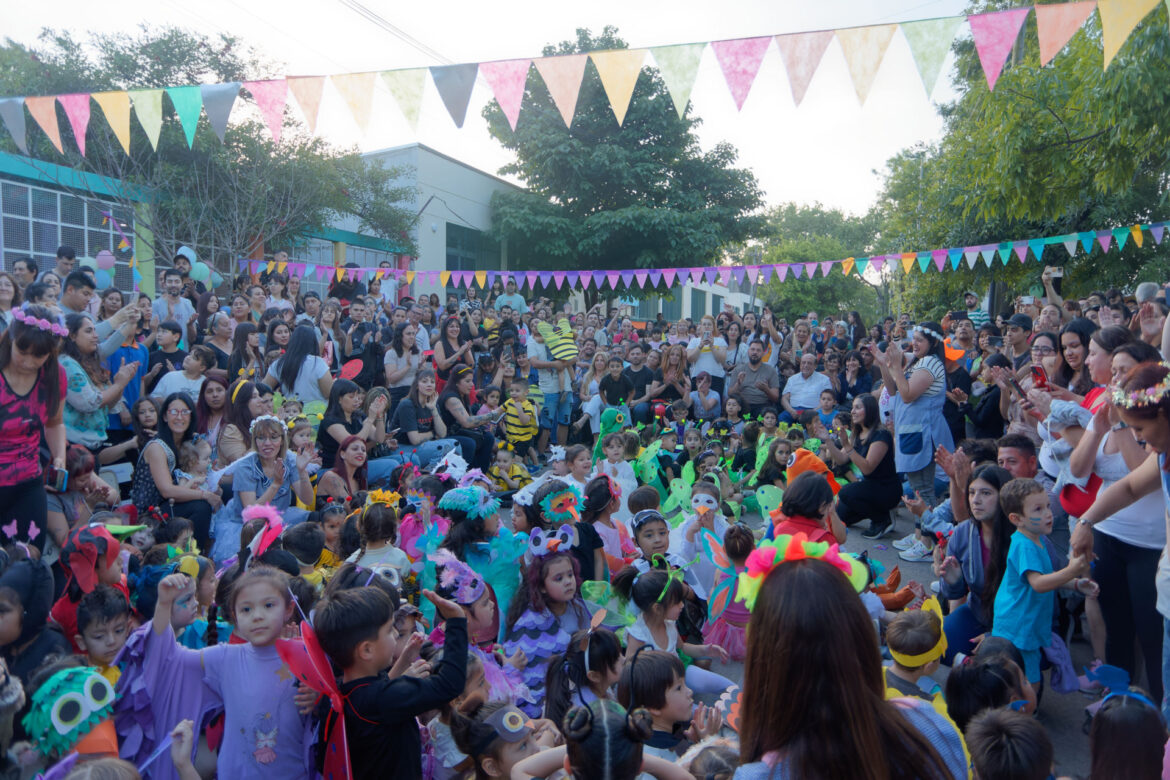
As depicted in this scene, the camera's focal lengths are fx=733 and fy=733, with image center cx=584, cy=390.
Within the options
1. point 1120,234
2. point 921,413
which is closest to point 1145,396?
point 921,413

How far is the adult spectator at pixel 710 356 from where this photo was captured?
9969 millimetres

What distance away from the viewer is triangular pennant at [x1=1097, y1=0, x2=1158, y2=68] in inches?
195

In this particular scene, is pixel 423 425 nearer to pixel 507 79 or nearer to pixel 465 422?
pixel 465 422

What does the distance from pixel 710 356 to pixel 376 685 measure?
825cm

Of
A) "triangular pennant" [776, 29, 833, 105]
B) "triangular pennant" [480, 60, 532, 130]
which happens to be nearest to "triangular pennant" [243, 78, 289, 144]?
"triangular pennant" [480, 60, 532, 130]

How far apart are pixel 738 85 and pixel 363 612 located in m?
5.45

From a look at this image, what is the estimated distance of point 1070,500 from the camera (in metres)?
3.74

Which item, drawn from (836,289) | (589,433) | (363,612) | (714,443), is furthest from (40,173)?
(836,289)

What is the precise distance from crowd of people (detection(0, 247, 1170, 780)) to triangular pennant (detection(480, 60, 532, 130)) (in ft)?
8.87

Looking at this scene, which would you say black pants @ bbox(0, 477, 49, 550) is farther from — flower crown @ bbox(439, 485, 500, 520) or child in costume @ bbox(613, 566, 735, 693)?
child in costume @ bbox(613, 566, 735, 693)

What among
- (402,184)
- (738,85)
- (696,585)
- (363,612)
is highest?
(402,184)

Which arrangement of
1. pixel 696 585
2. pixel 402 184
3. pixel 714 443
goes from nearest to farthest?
pixel 696 585
pixel 714 443
pixel 402 184

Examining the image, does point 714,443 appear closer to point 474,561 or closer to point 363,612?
point 474,561

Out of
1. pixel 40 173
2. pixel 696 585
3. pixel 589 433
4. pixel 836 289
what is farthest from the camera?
pixel 836 289
